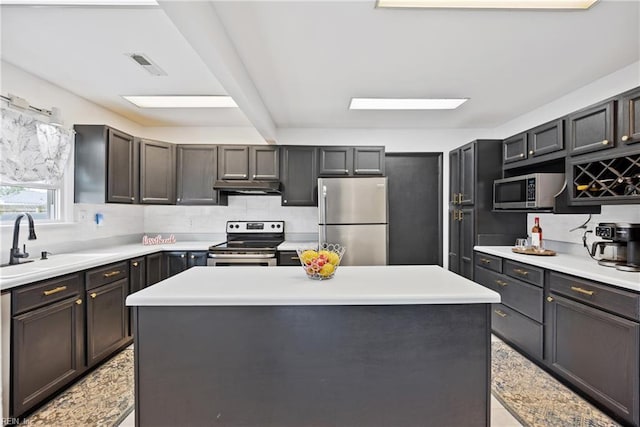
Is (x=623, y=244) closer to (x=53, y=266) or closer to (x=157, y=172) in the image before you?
(x=53, y=266)

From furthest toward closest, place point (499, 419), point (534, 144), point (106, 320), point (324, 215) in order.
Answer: point (324, 215) → point (534, 144) → point (106, 320) → point (499, 419)

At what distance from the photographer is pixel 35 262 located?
250cm

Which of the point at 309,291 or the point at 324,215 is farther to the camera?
the point at 324,215

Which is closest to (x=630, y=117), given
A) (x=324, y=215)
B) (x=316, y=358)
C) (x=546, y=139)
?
(x=546, y=139)

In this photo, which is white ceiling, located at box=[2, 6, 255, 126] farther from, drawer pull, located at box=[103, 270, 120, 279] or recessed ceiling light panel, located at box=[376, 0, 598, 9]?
drawer pull, located at box=[103, 270, 120, 279]

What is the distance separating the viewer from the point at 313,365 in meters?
1.66

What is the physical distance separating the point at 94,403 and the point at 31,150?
2.00 meters

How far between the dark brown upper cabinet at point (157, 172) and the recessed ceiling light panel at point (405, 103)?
2.29 meters

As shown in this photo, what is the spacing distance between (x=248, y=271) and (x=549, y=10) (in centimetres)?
234

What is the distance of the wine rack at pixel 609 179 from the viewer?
222cm

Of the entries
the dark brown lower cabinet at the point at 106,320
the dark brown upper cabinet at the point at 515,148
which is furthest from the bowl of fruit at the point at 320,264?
the dark brown upper cabinet at the point at 515,148

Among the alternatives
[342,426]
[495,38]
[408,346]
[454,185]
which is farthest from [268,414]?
[454,185]

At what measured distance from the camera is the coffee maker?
2219 mm

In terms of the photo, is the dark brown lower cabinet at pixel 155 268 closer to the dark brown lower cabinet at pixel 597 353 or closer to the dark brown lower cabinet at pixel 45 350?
the dark brown lower cabinet at pixel 45 350
